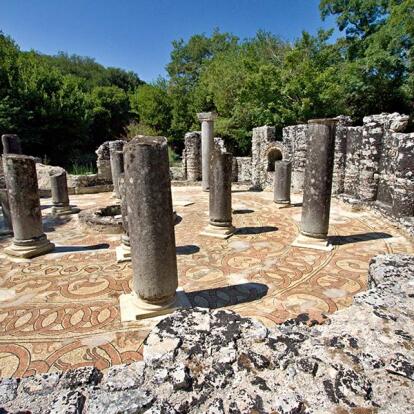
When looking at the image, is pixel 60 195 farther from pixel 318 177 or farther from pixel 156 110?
pixel 156 110

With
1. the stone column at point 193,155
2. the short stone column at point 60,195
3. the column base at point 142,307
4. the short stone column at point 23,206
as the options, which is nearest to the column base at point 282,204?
the column base at point 142,307

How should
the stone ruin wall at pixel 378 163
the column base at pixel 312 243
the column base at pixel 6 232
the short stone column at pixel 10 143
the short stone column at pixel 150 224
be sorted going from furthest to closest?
the short stone column at pixel 10 143
the column base at pixel 6 232
the stone ruin wall at pixel 378 163
the column base at pixel 312 243
the short stone column at pixel 150 224

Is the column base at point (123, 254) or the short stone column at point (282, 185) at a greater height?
the short stone column at point (282, 185)

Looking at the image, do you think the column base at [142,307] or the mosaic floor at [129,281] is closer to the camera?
the mosaic floor at [129,281]

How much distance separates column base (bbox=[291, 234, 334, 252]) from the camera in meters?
6.15

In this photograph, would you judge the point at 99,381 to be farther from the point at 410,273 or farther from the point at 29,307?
the point at 410,273

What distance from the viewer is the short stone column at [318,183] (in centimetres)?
584

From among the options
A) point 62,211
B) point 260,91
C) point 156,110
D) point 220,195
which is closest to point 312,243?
point 220,195

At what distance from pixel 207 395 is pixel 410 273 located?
282 centimetres

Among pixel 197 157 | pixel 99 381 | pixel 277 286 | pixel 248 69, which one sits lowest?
pixel 277 286

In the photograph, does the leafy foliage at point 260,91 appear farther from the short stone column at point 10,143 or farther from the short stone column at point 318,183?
the short stone column at point 318,183

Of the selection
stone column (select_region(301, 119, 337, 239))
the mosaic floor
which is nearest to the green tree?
the mosaic floor

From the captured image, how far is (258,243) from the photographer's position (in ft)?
21.7

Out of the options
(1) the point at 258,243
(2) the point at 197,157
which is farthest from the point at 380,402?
(2) the point at 197,157
